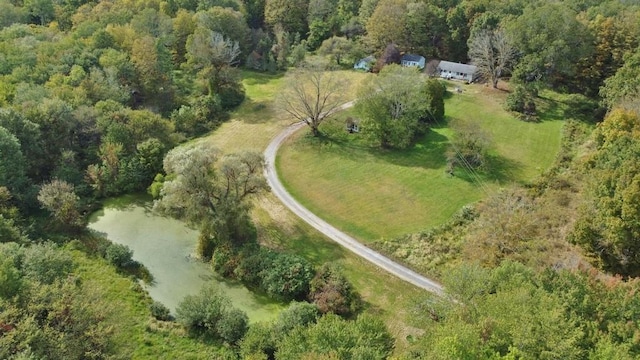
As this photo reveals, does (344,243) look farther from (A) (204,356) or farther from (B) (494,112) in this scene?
(B) (494,112)

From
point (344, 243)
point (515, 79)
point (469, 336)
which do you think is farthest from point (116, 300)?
point (515, 79)

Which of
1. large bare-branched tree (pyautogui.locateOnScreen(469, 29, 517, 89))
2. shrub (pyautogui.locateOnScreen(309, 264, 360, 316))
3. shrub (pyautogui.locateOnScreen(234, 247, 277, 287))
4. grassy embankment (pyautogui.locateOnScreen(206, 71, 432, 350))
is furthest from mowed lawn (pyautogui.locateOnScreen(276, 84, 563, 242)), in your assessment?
large bare-branched tree (pyautogui.locateOnScreen(469, 29, 517, 89))

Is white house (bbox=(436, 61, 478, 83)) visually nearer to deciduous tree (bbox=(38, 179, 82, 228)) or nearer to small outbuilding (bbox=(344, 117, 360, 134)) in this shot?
small outbuilding (bbox=(344, 117, 360, 134))

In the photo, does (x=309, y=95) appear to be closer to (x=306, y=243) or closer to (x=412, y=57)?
(x=412, y=57)

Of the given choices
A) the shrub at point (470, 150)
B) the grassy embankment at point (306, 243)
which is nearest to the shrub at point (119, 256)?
the grassy embankment at point (306, 243)

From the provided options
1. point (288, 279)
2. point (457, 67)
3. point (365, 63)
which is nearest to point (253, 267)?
point (288, 279)

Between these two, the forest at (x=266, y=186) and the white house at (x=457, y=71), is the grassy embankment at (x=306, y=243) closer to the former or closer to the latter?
the forest at (x=266, y=186)
